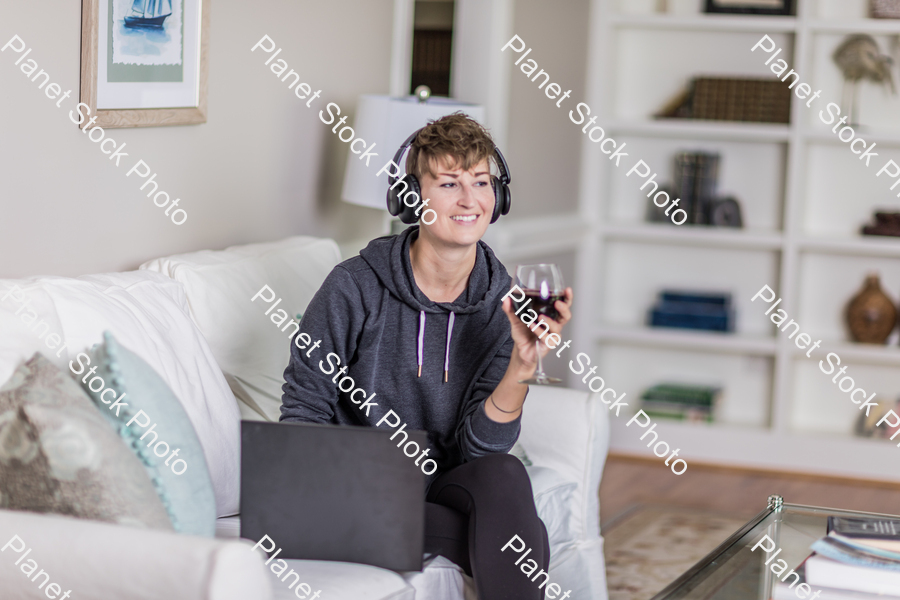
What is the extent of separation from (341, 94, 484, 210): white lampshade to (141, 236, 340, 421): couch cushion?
0.45 metres

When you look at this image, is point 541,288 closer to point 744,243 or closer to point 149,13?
point 149,13

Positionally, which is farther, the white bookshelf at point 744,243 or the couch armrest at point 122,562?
the white bookshelf at point 744,243

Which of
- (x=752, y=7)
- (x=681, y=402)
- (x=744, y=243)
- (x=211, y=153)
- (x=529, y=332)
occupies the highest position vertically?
(x=752, y=7)

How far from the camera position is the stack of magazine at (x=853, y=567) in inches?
56.0

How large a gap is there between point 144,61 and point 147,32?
0.06 metres

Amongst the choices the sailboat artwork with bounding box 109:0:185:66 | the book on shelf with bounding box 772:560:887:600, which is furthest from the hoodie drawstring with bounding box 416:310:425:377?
the sailboat artwork with bounding box 109:0:185:66

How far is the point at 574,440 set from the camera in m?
2.07

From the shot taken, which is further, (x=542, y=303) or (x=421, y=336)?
(x=421, y=336)

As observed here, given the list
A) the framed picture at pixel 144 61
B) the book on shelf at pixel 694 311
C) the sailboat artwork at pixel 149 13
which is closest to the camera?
the framed picture at pixel 144 61

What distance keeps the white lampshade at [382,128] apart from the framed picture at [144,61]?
0.49 metres

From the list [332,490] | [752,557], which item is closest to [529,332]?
[332,490]

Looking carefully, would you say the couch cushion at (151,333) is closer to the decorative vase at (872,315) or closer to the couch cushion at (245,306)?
the couch cushion at (245,306)

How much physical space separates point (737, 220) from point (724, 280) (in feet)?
0.84

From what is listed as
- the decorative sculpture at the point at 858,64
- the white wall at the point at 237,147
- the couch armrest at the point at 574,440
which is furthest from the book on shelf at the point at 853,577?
the decorative sculpture at the point at 858,64
